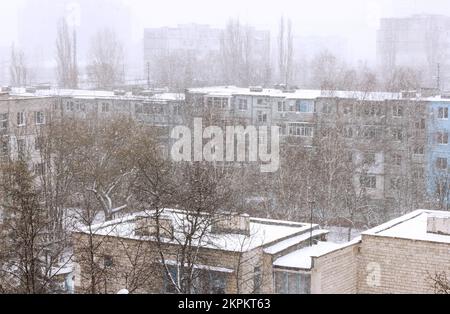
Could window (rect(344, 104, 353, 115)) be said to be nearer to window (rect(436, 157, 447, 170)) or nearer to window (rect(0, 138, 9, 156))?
window (rect(436, 157, 447, 170))

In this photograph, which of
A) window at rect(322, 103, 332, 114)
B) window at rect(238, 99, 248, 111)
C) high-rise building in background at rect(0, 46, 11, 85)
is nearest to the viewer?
window at rect(322, 103, 332, 114)

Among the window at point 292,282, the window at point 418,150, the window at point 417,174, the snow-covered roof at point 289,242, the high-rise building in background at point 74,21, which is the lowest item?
the window at point 417,174

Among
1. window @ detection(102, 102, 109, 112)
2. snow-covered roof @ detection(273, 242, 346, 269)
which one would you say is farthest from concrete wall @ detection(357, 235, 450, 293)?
window @ detection(102, 102, 109, 112)

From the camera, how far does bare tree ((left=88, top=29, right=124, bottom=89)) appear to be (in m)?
13.0

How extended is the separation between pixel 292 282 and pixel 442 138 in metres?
4.79

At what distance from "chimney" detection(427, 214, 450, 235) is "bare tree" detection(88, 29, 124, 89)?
9675 mm

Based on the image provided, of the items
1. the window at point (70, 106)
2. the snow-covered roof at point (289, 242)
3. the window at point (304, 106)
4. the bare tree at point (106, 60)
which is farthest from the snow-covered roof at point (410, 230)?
the bare tree at point (106, 60)

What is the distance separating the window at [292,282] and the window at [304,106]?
4944 mm

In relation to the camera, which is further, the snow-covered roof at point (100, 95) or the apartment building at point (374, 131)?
the snow-covered roof at point (100, 95)

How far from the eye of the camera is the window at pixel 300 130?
8.03 meters

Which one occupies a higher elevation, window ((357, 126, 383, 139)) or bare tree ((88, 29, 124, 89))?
bare tree ((88, 29, 124, 89))

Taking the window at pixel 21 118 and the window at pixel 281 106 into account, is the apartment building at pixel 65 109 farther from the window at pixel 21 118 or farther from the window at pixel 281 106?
the window at pixel 281 106
